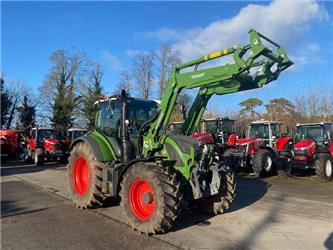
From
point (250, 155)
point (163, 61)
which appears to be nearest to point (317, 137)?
point (250, 155)

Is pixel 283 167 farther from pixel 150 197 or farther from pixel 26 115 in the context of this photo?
pixel 26 115

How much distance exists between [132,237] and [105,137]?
2.87 metres

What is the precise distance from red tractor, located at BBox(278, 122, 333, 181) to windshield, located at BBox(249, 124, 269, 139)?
1562 millimetres

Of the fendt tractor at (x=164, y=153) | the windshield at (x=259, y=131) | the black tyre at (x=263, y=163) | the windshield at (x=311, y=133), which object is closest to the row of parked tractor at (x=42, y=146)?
the windshield at (x=259, y=131)

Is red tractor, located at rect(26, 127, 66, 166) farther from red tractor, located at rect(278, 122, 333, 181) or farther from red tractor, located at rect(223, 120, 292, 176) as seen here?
red tractor, located at rect(278, 122, 333, 181)

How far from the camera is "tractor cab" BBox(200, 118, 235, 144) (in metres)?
18.7

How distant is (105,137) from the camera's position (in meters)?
8.69

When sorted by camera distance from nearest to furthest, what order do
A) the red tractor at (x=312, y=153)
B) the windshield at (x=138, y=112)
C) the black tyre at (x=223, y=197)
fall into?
the black tyre at (x=223, y=197)
the windshield at (x=138, y=112)
the red tractor at (x=312, y=153)

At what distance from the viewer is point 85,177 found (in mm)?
9156

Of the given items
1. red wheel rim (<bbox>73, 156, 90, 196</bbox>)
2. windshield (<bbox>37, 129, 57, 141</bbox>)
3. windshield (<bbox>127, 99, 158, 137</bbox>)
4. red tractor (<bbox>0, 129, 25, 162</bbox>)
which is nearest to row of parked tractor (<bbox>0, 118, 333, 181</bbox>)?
windshield (<bbox>127, 99, 158, 137</bbox>)

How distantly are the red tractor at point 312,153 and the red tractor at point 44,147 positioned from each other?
1299cm

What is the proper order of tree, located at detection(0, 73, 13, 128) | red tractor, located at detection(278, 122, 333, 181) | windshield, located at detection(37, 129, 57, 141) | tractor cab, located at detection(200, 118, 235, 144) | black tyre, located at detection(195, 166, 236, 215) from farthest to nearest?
tree, located at detection(0, 73, 13, 128)
windshield, located at detection(37, 129, 57, 141)
tractor cab, located at detection(200, 118, 235, 144)
red tractor, located at detection(278, 122, 333, 181)
black tyre, located at detection(195, 166, 236, 215)

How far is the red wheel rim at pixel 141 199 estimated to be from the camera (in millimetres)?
6723

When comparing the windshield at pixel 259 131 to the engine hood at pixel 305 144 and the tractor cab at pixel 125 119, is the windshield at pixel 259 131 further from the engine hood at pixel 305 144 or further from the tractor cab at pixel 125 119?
the tractor cab at pixel 125 119
